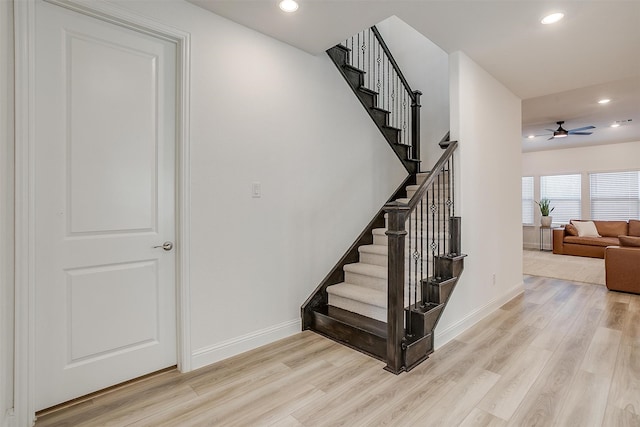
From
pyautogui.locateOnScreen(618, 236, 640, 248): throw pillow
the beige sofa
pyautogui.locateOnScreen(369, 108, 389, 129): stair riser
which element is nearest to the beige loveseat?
pyautogui.locateOnScreen(618, 236, 640, 248): throw pillow

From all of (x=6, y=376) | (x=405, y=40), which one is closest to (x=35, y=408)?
(x=6, y=376)

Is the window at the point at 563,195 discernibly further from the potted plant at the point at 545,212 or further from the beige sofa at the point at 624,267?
the beige sofa at the point at 624,267

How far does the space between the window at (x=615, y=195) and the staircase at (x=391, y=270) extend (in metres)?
6.54

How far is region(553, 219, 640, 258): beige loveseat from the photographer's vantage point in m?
7.03

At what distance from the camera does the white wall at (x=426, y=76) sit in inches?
175

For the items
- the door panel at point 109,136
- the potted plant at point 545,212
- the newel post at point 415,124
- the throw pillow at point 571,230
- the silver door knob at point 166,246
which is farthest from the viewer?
the potted plant at point 545,212

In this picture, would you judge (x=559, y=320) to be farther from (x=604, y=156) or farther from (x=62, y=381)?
(x=604, y=156)

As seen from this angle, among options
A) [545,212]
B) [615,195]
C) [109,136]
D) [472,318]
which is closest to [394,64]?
[472,318]

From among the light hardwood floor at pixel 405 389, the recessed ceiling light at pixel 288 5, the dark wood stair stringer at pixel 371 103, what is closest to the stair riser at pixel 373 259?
the light hardwood floor at pixel 405 389

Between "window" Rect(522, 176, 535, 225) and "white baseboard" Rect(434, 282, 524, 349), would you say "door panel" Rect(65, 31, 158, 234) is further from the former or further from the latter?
"window" Rect(522, 176, 535, 225)

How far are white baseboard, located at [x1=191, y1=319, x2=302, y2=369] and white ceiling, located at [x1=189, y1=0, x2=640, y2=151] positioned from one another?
2429mm

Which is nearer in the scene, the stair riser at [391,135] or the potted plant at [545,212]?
the stair riser at [391,135]

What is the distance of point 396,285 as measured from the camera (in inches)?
92.3

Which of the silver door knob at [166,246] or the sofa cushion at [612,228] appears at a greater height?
the silver door knob at [166,246]
